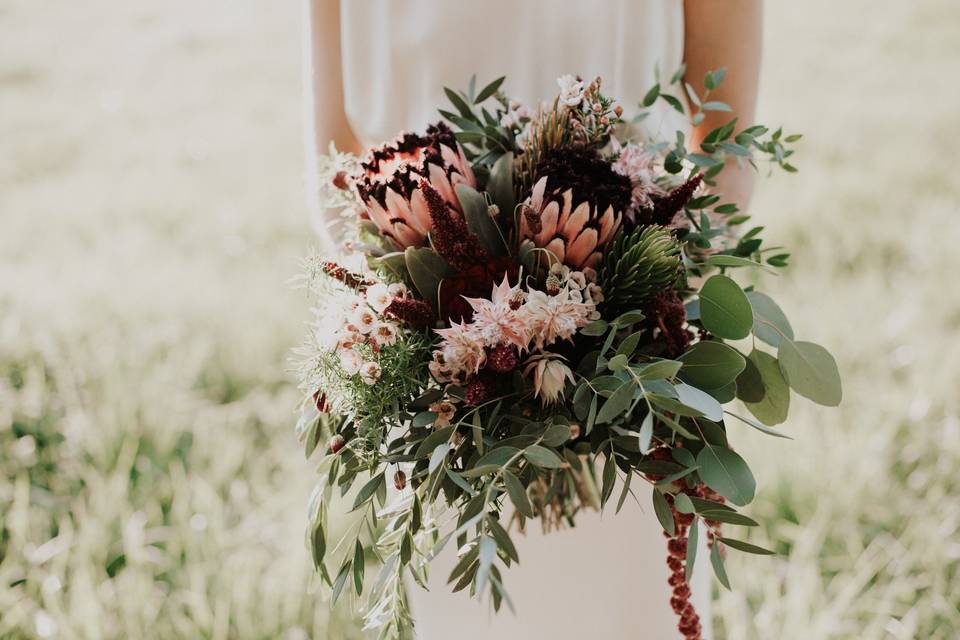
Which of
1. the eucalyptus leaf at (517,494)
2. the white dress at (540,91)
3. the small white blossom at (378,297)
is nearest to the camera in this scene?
the eucalyptus leaf at (517,494)

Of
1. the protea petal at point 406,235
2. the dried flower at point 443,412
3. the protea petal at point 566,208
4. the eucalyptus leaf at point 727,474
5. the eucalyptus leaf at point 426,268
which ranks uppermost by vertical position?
the protea petal at point 566,208

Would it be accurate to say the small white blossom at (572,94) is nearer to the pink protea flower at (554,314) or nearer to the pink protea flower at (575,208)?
the pink protea flower at (575,208)

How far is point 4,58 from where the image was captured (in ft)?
19.2

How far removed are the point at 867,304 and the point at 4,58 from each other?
19.0 feet

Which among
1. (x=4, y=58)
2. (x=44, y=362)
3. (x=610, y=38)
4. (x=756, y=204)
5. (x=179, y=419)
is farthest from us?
(x=4, y=58)

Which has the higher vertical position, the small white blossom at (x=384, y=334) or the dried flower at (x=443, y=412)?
the small white blossom at (x=384, y=334)

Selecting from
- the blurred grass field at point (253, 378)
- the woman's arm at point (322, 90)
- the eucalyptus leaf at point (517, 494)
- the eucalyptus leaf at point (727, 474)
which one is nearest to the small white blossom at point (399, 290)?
the eucalyptus leaf at point (517, 494)

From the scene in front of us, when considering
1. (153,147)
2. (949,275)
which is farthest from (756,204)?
(153,147)

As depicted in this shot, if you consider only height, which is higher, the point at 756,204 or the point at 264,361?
the point at 756,204

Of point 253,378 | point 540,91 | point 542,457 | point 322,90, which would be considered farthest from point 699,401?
point 253,378

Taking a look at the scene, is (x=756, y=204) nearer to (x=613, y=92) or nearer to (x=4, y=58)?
(x=613, y=92)

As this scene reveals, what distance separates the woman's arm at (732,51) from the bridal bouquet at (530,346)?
0.34 meters

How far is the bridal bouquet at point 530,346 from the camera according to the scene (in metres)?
0.78

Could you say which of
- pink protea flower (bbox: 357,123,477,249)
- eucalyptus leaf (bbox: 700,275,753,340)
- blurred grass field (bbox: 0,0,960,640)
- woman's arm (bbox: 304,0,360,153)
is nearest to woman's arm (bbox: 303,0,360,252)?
woman's arm (bbox: 304,0,360,153)
